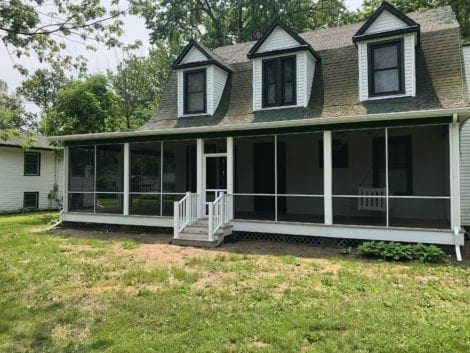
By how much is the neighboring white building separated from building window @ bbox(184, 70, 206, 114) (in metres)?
10.1

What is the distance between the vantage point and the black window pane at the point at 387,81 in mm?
10781

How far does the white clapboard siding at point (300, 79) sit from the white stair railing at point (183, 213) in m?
3.94

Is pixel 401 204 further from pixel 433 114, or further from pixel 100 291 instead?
pixel 100 291

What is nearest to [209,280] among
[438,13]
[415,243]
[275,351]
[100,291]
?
[100,291]

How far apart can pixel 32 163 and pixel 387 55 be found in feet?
62.8

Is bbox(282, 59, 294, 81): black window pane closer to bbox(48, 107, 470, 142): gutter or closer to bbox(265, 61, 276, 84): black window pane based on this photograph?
bbox(265, 61, 276, 84): black window pane

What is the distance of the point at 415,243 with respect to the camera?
28.6 ft

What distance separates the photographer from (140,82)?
33.4m

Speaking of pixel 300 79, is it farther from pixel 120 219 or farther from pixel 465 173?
pixel 120 219

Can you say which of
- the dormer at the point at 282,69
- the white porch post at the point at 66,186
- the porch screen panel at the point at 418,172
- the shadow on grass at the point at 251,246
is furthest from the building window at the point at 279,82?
the white porch post at the point at 66,186

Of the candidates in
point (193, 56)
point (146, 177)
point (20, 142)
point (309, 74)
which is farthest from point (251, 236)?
point (20, 142)

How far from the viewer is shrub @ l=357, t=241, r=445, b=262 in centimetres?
793

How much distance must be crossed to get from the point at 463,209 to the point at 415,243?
3692 millimetres

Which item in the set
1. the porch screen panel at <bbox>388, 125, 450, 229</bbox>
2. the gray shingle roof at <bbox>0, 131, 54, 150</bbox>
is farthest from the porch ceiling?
the gray shingle roof at <bbox>0, 131, 54, 150</bbox>
